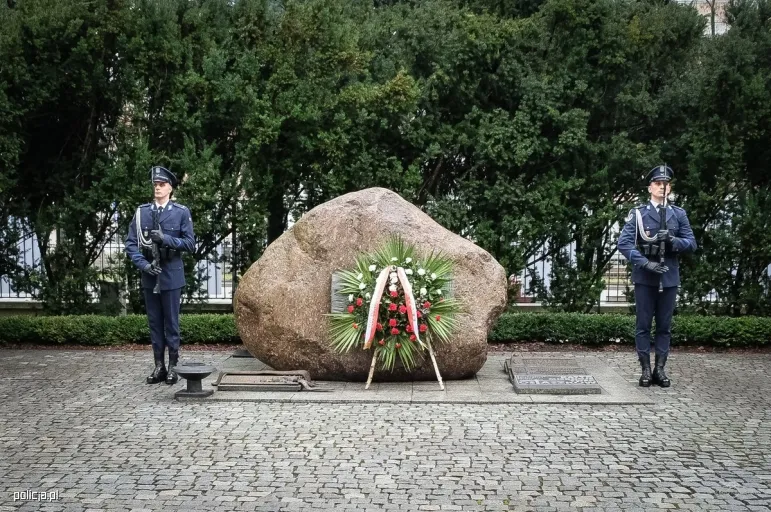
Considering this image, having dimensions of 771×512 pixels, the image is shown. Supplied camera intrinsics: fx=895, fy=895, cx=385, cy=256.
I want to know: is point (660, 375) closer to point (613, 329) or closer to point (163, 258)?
point (613, 329)

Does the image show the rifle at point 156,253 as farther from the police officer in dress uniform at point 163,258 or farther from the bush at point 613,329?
the bush at point 613,329

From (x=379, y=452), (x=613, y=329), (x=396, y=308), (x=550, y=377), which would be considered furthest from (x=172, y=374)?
(x=613, y=329)

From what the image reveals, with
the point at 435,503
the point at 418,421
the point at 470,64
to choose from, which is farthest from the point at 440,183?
the point at 435,503

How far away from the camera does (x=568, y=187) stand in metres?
13.2

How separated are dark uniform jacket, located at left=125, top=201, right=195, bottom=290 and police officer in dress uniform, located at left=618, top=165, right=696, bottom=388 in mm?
4735

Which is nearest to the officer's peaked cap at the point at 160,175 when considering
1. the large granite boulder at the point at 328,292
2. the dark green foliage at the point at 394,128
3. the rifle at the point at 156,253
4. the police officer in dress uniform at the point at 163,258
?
the police officer in dress uniform at the point at 163,258

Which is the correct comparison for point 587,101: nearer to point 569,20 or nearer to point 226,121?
point 569,20

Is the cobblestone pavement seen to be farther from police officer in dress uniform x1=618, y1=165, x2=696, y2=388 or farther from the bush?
the bush

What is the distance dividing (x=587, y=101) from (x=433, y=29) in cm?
262

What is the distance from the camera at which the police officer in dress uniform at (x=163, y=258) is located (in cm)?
961

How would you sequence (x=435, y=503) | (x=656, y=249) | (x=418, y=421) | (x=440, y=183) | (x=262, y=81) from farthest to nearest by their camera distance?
(x=440, y=183)
(x=262, y=81)
(x=656, y=249)
(x=418, y=421)
(x=435, y=503)

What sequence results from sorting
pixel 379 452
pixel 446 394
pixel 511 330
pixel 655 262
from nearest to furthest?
pixel 379 452 → pixel 446 394 → pixel 655 262 → pixel 511 330

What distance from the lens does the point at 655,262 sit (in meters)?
9.45

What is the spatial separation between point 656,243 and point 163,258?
5.25 metres
